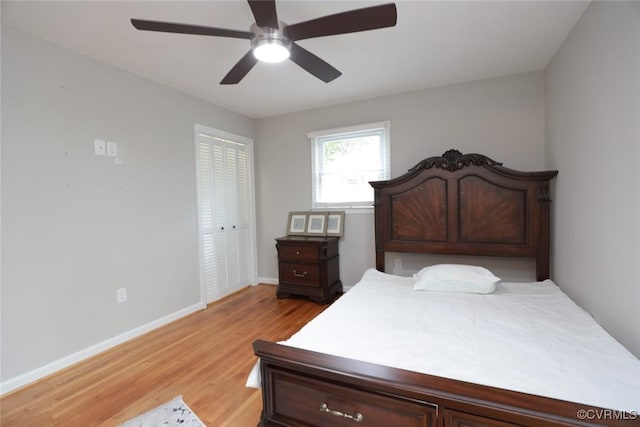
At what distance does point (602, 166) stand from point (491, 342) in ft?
4.08

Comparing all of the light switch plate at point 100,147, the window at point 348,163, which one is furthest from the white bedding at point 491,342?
the light switch plate at point 100,147

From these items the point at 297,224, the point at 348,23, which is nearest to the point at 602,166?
the point at 348,23

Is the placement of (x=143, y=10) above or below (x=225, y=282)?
above

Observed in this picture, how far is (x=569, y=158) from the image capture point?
2219mm

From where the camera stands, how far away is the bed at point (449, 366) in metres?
0.99

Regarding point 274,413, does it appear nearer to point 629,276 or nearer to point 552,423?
point 552,423

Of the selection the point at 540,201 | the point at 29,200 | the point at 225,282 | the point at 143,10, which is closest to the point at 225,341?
the point at 225,282

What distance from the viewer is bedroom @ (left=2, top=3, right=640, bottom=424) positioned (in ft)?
5.31

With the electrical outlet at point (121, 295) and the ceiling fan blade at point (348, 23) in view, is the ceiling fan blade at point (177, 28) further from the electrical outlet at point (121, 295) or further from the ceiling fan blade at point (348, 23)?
the electrical outlet at point (121, 295)

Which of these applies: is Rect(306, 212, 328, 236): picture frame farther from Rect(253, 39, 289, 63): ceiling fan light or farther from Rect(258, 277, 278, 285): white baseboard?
Rect(253, 39, 289, 63): ceiling fan light

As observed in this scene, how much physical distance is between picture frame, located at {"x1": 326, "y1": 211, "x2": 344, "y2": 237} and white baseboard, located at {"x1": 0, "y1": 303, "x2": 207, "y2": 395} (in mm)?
1877

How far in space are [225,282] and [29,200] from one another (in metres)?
2.16

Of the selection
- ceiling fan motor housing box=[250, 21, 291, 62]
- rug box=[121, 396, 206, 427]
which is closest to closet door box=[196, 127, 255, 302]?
rug box=[121, 396, 206, 427]

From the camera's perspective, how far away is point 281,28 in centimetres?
169
